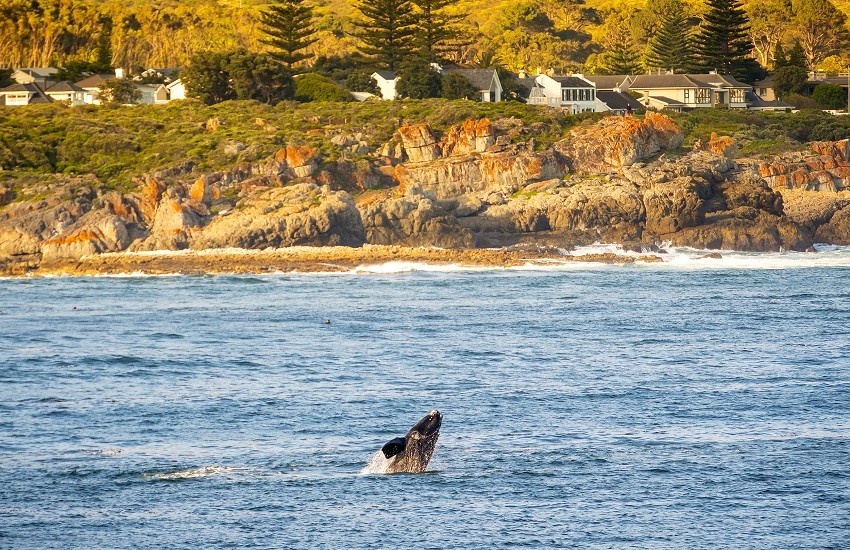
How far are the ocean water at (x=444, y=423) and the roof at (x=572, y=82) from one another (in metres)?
59.1

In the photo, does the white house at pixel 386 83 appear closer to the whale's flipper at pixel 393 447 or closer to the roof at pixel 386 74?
the roof at pixel 386 74

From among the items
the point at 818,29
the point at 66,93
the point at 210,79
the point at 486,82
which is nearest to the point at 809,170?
the point at 486,82

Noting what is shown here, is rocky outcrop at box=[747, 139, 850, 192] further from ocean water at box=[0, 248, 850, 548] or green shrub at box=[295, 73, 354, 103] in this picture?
green shrub at box=[295, 73, 354, 103]

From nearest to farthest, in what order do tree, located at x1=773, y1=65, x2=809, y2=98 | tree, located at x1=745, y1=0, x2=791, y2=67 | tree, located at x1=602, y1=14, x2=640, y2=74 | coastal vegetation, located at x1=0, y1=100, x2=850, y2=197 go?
coastal vegetation, located at x1=0, y1=100, x2=850, y2=197, tree, located at x1=773, y1=65, x2=809, y2=98, tree, located at x1=602, y1=14, x2=640, y2=74, tree, located at x1=745, y1=0, x2=791, y2=67

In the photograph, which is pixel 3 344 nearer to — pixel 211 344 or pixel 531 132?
pixel 211 344

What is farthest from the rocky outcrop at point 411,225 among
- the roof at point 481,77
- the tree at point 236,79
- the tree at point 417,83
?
the tree at point 236,79

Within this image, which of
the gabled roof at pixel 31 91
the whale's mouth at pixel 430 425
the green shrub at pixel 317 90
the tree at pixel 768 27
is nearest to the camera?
the whale's mouth at pixel 430 425

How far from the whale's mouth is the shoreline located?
48.3m

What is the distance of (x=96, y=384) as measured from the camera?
3388cm

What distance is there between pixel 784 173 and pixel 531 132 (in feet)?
59.5

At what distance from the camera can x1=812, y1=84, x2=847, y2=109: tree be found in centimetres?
11331

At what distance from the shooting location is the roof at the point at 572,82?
111325mm

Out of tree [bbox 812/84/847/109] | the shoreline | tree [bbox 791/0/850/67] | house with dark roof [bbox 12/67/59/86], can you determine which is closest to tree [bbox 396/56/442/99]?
the shoreline

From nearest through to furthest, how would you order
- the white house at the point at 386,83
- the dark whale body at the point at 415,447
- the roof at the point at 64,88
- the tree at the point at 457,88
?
the dark whale body at the point at 415,447
the tree at the point at 457,88
the white house at the point at 386,83
the roof at the point at 64,88
